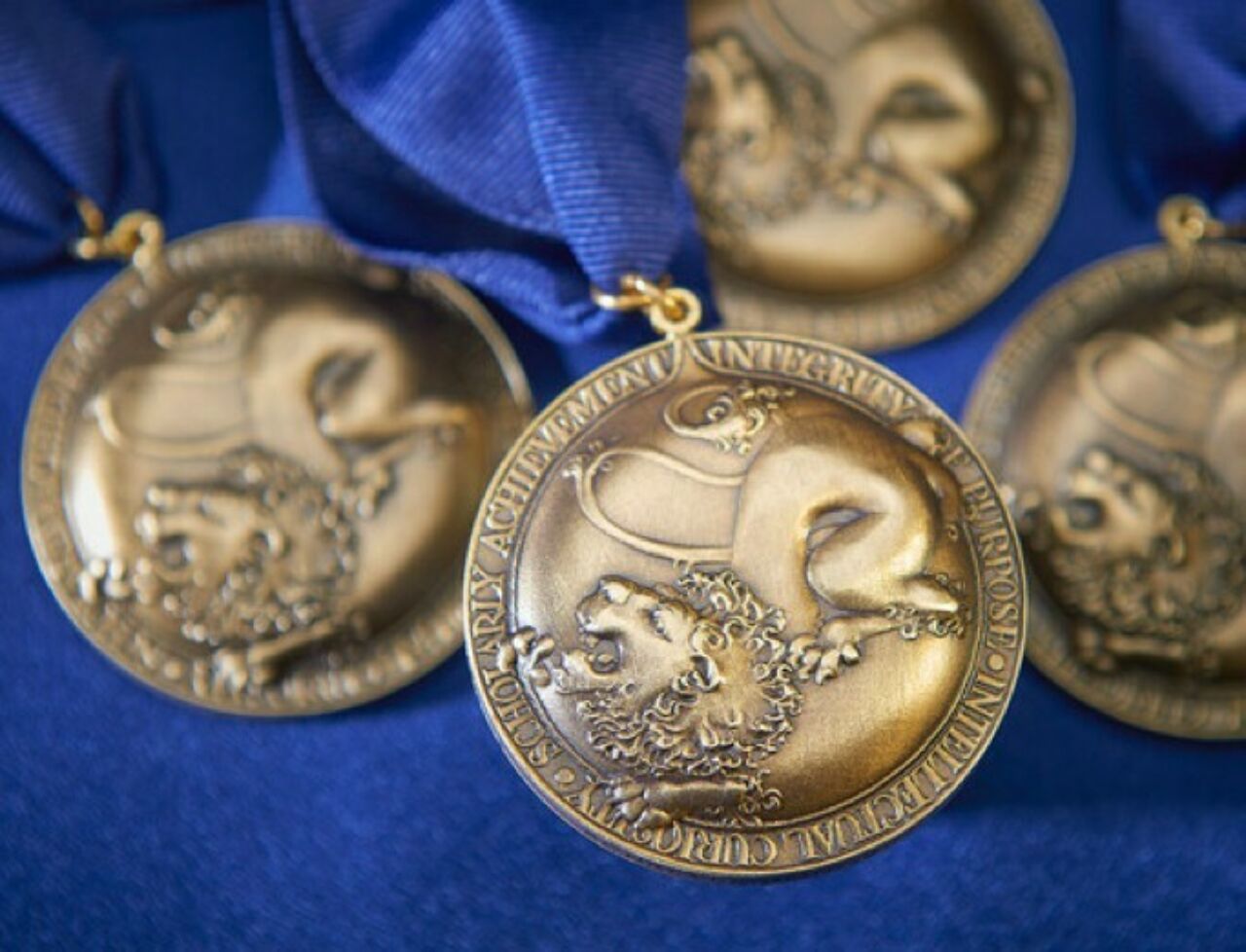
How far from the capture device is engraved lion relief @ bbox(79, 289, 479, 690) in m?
1.23

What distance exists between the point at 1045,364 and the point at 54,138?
105cm

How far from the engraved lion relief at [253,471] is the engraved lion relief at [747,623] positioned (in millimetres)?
282

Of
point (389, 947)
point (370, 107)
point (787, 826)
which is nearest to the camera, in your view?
point (787, 826)

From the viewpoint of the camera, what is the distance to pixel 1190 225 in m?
1.40

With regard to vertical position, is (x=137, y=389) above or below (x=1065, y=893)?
above

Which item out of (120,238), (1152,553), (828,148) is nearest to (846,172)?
(828,148)

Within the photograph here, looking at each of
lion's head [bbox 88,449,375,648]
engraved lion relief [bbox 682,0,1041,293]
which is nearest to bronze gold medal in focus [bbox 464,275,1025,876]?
lion's head [bbox 88,449,375,648]

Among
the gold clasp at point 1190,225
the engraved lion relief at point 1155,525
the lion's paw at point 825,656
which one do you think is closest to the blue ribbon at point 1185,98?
the gold clasp at point 1190,225

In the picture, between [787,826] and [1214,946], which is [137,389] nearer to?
[787,826]

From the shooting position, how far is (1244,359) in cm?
128

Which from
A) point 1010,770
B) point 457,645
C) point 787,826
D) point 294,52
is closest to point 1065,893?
point 1010,770

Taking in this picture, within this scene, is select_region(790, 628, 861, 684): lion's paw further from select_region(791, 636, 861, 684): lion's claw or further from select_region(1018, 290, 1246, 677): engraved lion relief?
select_region(1018, 290, 1246, 677): engraved lion relief

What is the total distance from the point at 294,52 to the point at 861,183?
609mm

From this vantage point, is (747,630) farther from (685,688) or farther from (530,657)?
(530,657)
